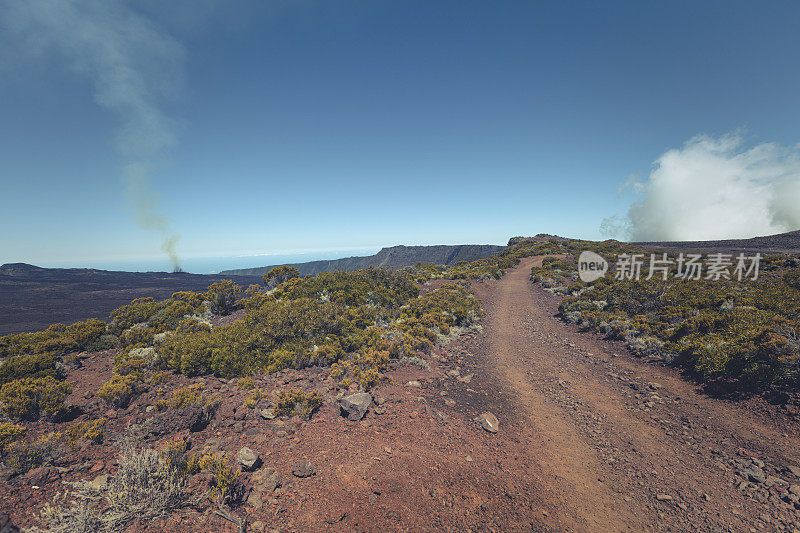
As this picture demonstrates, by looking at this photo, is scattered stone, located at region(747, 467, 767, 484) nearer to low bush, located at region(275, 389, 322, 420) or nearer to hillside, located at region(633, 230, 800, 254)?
low bush, located at region(275, 389, 322, 420)

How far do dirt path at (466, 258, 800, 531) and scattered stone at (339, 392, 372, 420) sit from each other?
3.36 m

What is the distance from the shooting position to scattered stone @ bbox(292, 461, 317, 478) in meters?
4.55

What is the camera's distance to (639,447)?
18.4 ft

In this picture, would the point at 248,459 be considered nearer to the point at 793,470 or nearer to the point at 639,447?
the point at 639,447

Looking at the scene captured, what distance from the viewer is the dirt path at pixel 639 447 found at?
4137mm

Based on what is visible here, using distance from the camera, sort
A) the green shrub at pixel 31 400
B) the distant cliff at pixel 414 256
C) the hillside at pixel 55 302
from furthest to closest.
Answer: the distant cliff at pixel 414 256
the hillside at pixel 55 302
the green shrub at pixel 31 400

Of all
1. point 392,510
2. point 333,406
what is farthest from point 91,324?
point 392,510

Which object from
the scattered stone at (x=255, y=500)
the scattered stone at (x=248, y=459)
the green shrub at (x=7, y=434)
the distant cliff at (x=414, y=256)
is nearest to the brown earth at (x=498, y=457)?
the scattered stone at (x=255, y=500)

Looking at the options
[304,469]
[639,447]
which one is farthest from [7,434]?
[639,447]

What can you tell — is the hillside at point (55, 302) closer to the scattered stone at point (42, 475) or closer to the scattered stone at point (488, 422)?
the scattered stone at point (42, 475)

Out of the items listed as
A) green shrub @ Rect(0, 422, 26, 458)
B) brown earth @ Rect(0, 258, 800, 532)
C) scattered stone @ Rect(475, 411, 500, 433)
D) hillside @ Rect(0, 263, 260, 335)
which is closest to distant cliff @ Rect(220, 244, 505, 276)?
hillside @ Rect(0, 263, 260, 335)

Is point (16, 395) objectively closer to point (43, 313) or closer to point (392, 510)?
point (392, 510)

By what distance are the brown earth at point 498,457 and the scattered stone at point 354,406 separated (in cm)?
18

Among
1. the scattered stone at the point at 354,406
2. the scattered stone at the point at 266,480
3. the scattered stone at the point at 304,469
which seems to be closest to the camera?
the scattered stone at the point at 266,480
